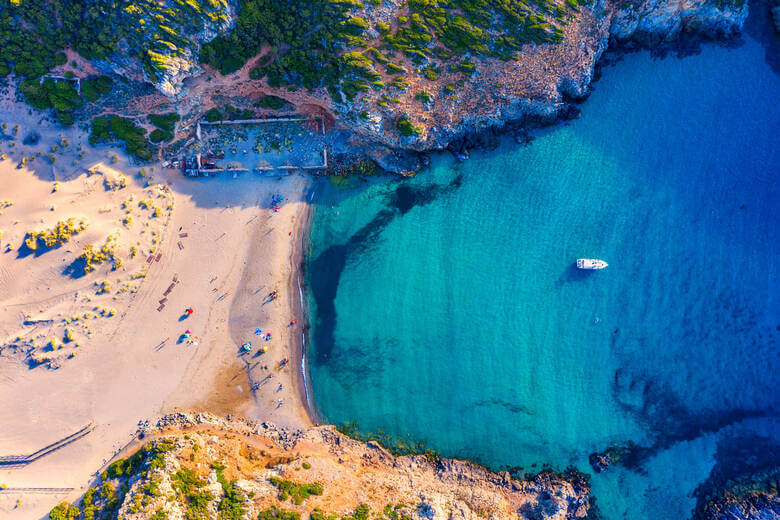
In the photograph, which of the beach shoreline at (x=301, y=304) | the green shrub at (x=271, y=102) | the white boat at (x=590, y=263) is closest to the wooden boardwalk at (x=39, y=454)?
the beach shoreline at (x=301, y=304)

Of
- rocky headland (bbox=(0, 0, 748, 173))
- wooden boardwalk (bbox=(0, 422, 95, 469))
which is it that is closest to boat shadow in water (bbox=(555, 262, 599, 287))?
rocky headland (bbox=(0, 0, 748, 173))

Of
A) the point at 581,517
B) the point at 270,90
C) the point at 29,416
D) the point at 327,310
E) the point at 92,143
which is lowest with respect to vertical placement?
the point at 581,517

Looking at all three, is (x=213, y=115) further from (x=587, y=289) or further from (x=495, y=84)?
(x=587, y=289)

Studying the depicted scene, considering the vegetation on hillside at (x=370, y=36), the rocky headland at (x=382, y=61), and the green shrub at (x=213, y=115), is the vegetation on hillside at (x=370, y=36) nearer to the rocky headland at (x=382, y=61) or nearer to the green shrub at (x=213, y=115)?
the rocky headland at (x=382, y=61)

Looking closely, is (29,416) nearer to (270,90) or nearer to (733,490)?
(270,90)

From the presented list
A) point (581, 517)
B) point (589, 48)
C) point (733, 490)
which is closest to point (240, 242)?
point (589, 48)

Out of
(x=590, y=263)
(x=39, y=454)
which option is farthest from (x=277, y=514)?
A: (x=590, y=263)
